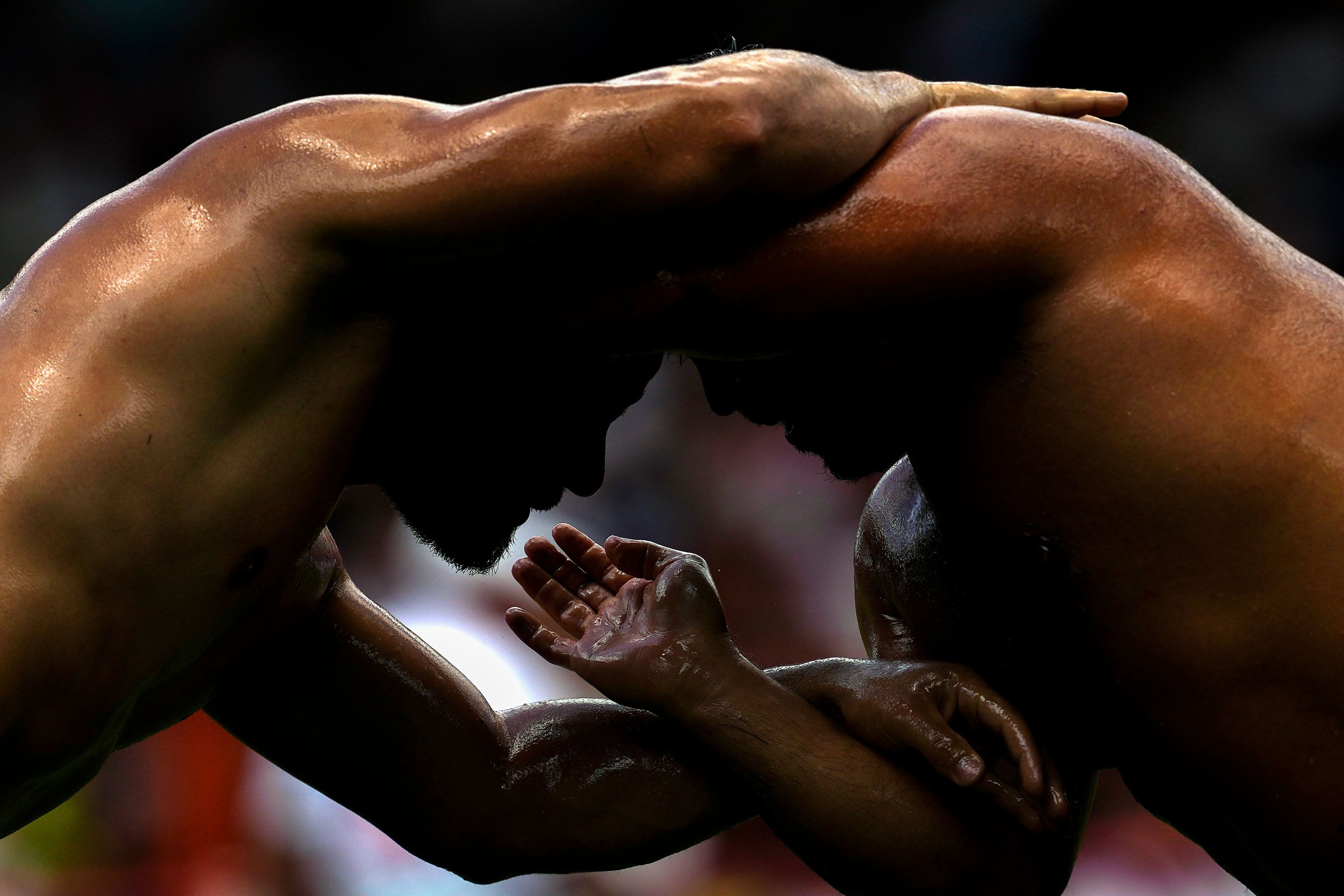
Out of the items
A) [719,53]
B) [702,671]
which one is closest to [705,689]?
[702,671]

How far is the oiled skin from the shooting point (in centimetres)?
91

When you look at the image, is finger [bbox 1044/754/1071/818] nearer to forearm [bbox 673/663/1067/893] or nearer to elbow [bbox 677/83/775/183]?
forearm [bbox 673/663/1067/893]

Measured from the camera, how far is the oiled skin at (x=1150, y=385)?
0.91 meters

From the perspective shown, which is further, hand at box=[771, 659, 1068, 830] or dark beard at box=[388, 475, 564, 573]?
dark beard at box=[388, 475, 564, 573]

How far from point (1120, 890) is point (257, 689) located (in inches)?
63.8

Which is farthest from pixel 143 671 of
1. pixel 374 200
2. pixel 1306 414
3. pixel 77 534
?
pixel 1306 414

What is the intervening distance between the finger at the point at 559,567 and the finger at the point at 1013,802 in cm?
40

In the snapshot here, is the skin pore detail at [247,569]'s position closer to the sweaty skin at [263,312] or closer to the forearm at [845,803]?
the sweaty skin at [263,312]

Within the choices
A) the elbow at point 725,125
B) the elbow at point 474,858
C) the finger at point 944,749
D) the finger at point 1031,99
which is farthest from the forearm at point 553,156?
the elbow at point 474,858

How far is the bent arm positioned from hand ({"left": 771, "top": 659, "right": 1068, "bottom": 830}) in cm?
18

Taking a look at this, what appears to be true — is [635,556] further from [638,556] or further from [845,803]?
[845,803]

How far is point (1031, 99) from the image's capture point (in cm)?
110

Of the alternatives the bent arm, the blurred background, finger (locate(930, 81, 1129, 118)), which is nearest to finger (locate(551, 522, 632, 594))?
the bent arm

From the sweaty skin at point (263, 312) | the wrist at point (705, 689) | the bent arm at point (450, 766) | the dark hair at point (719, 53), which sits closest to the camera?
the sweaty skin at point (263, 312)
